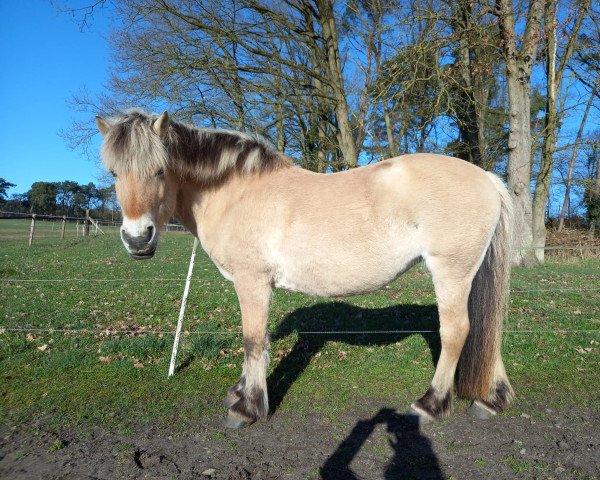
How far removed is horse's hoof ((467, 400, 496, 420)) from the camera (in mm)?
3691

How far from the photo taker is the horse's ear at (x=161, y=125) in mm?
3367

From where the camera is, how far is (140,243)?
319 cm

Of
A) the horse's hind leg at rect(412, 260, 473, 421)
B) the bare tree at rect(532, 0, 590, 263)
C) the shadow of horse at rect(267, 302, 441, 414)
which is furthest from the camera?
the bare tree at rect(532, 0, 590, 263)

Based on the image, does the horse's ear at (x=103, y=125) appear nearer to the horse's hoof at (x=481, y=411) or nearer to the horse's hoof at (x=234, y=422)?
the horse's hoof at (x=234, y=422)

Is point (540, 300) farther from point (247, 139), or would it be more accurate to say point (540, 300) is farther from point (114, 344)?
point (114, 344)

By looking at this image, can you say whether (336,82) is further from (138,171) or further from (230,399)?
(230,399)

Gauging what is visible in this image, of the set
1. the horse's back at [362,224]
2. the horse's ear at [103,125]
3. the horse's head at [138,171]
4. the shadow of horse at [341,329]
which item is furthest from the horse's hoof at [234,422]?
the horse's ear at [103,125]

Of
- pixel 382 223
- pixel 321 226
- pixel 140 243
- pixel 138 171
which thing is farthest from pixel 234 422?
pixel 138 171

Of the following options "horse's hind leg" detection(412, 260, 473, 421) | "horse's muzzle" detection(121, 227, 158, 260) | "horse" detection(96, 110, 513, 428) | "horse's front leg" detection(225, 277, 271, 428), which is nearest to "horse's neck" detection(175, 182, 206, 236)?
"horse" detection(96, 110, 513, 428)

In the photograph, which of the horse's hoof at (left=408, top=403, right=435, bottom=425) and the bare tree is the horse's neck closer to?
the horse's hoof at (left=408, top=403, right=435, bottom=425)

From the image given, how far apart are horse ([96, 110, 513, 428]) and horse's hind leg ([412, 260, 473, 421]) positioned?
0.01m

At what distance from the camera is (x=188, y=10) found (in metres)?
14.5

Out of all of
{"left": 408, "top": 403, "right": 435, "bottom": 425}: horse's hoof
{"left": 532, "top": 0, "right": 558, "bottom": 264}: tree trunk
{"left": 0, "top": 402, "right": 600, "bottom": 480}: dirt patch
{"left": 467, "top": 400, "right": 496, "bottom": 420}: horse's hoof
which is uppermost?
{"left": 532, "top": 0, "right": 558, "bottom": 264}: tree trunk

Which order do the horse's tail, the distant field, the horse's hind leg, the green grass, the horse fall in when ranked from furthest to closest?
the distant field → the green grass → the horse's tail → the horse's hind leg → the horse
